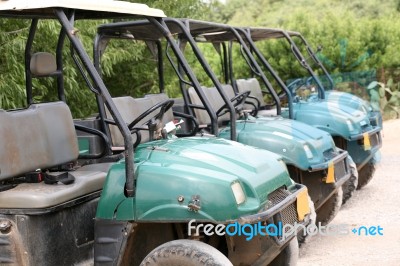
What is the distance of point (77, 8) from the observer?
13.3 ft

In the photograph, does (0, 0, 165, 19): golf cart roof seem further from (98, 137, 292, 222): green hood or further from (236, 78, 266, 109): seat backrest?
(236, 78, 266, 109): seat backrest

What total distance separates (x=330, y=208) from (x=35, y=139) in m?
3.17

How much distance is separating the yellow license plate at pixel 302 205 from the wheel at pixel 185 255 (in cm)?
81

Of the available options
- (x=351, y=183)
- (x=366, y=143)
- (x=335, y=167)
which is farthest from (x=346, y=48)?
(x=335, y=167)

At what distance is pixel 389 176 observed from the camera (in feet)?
32.2

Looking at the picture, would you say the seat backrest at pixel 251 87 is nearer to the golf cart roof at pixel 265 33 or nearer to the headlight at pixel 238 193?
the golf cart roof at pixel 265 33

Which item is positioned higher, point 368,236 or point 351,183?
point 351,183

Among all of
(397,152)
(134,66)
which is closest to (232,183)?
(134,66)

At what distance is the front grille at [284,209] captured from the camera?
4.10 metres

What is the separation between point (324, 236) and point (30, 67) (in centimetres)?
329

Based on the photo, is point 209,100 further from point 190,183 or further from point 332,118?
point 190,183

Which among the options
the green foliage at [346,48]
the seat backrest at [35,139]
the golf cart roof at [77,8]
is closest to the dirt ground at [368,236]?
the seat backrest at [35,139]

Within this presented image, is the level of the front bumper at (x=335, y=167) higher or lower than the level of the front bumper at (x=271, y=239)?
lower

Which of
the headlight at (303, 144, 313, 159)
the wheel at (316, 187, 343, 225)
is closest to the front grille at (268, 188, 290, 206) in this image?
the headlight at (303, 144, 313, 159)
